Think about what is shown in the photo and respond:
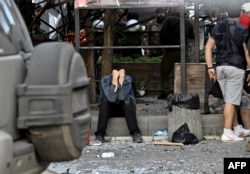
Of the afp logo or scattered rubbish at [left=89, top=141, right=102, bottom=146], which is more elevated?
the afp logo

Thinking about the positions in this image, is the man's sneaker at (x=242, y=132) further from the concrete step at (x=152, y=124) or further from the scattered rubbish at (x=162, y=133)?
the scattered rubbish at (x=162, y=133)

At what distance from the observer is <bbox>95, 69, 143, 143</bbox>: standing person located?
9.12 meters

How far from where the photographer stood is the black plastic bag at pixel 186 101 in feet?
29.9

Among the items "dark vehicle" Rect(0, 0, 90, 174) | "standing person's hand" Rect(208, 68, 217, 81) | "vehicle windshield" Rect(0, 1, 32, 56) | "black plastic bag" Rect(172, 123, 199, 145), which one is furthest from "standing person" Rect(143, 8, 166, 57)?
"dark vehicle" Rect(0, 0, 90, 174)

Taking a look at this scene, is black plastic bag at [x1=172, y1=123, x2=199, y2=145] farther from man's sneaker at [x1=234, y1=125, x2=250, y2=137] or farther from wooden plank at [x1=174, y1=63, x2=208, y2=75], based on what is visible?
wooden plank at [x1=174, y1=63, x2=208, y2=75]

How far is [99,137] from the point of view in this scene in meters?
9.33

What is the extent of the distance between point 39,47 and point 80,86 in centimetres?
36

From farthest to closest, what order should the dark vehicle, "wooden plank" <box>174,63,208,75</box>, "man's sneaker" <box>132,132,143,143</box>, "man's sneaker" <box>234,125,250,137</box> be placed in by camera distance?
"wooden plank" <box>174,63,208,75</box> → "man's sneaker" <box>234,125,250,137</box> → "man's sneaker" <box>132,132,143,143</box> → the dark vehicle

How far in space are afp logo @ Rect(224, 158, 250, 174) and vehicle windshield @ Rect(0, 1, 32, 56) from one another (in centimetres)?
355

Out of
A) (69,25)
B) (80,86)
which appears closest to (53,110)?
(80,86)

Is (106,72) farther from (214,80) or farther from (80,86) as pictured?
(80,86)

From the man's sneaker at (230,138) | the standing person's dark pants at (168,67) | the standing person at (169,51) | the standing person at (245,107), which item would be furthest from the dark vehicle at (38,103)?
the standing person's dark pants at (168,67)

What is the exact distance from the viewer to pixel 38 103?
12.8 feet

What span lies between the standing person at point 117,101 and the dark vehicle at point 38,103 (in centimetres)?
489
